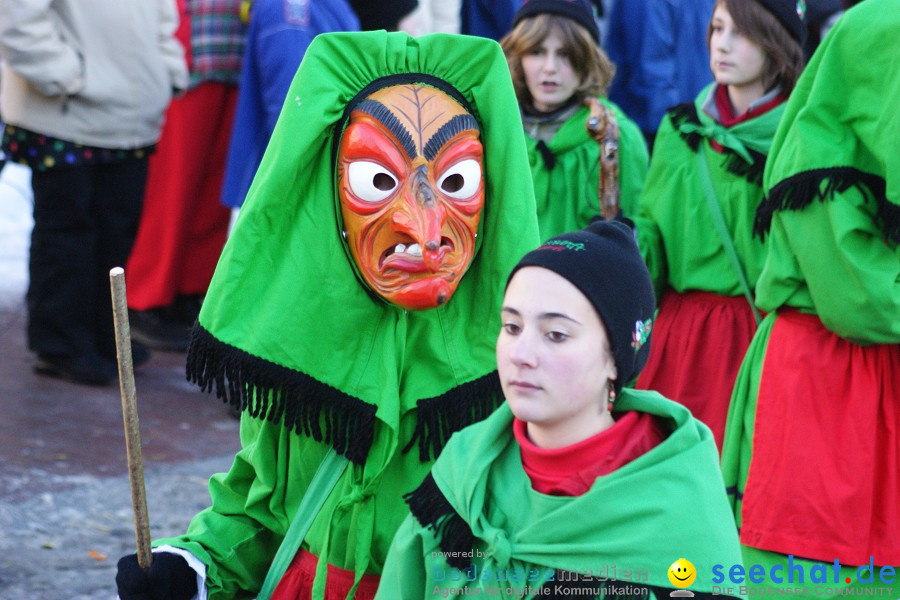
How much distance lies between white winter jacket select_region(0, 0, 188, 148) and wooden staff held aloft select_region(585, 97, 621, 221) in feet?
7.29

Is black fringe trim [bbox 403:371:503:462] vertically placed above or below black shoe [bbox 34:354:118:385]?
above

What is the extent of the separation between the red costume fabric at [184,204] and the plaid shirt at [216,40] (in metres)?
0.10

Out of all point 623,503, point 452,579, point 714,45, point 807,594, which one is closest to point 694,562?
point 623,503

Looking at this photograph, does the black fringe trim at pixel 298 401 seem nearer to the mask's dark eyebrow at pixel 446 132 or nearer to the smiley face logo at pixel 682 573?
the mask's dark eyebrow at pixel 446 132

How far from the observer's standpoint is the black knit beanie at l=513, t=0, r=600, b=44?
5406mm

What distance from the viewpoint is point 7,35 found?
553 centimetres

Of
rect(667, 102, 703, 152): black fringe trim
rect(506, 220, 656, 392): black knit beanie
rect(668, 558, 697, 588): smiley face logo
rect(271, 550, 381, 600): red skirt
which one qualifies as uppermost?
rect(506, 220, 656, 392): black knit beanie

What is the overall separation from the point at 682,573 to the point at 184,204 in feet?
17.5

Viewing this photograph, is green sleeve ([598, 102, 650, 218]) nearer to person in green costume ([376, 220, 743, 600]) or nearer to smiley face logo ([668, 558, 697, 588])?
person in green costume ([376, 220, 743, 600])

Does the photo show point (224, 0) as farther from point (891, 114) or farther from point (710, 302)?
point (891, 114)

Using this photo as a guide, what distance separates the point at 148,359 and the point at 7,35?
188cm

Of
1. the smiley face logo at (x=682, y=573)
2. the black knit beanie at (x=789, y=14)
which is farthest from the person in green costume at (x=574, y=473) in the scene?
the black knit beanie at (x=789, y=14)

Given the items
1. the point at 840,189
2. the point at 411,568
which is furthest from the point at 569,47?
the point at 411,568

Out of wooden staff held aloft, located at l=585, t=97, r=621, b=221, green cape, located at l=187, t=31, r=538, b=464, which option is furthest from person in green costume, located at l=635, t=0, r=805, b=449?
green cape, located at l=187, t=31, r=538, b=464
